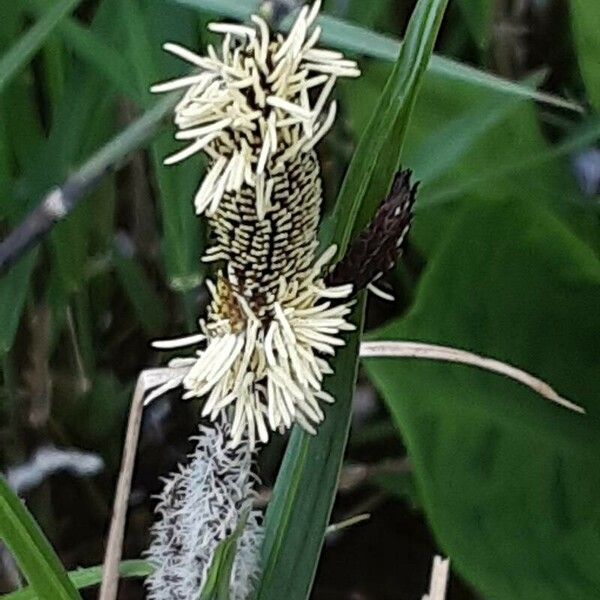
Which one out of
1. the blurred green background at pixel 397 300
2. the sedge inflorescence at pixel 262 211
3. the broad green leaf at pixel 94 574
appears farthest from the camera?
the blurred green background at pixel 397 300

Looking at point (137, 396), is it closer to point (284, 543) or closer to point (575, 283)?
point (284, 543)

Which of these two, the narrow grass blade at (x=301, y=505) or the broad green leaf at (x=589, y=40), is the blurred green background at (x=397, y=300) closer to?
the broad green leaf at (x=589, y=40)

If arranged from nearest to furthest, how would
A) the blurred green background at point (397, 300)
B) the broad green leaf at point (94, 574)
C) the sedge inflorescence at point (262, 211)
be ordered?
1. the sedge inflorescence at point (262, 211)
2. the broad green leaf at point (94, 574)
3. the blurred green background at point (397, 300)

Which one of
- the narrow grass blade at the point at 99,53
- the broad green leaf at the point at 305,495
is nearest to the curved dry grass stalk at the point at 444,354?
the broad green leaf at the point at 305,495

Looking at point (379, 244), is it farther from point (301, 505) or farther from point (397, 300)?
point (397, 300)

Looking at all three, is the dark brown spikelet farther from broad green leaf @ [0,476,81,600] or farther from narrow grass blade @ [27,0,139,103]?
narrow grass blade @ [27,0,139,103]

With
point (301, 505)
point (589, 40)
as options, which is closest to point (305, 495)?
point (301, 505)

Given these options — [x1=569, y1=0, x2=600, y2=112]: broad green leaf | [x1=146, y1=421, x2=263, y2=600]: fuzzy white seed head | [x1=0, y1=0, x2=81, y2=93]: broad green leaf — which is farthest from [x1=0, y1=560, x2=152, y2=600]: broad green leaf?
[x1=569, y1=0, x2=600, y2=112]: broad green leaf
